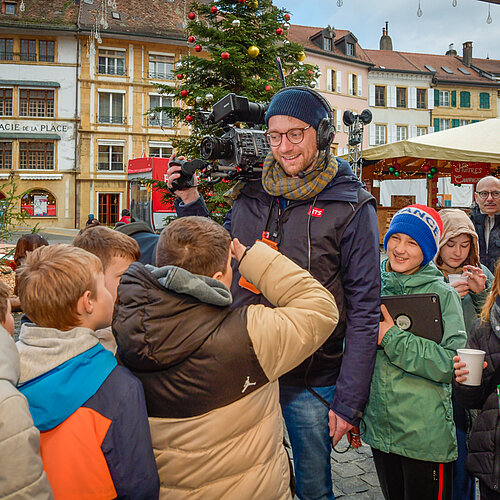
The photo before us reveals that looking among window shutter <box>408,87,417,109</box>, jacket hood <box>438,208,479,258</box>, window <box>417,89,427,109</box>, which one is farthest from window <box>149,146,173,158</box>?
jacket hood <box>438,208,479,258</box>

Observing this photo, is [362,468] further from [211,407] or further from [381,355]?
[211,407]

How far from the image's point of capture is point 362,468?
3377mm

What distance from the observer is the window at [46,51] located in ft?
102

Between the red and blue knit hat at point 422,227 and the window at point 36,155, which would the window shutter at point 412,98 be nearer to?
the window at point 36,155

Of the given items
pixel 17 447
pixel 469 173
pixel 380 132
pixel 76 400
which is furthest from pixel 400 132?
pixel 17 447

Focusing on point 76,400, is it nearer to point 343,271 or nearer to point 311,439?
point 311,439

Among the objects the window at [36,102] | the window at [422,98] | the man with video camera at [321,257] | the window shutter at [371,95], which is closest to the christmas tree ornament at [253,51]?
the man with video camera at [321,257]

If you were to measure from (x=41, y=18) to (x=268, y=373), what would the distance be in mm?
35127

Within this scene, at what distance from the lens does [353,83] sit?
125ft

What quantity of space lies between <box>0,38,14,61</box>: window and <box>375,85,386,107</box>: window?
2620 centimetres

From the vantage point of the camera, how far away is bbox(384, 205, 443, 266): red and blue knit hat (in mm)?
2307

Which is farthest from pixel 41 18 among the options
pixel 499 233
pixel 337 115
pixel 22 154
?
pixel 499 233

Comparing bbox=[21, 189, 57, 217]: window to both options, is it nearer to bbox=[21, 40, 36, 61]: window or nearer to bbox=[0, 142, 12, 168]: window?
bbox=[0, 142, 12, 168]: window

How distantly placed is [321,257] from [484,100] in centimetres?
4580
